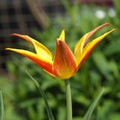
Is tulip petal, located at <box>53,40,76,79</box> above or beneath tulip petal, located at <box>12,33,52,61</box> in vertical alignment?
beneath

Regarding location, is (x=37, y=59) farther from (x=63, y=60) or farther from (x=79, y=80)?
(x=79, y=80)

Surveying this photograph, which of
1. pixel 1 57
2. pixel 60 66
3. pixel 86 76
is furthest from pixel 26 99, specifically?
A: pixel 1 57

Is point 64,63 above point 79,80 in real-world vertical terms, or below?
above

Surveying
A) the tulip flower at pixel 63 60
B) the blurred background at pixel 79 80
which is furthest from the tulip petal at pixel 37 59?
the blurred background at pixel 79 80

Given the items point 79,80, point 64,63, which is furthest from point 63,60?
point 79,80

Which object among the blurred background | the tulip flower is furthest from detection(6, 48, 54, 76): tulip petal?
the blurred background

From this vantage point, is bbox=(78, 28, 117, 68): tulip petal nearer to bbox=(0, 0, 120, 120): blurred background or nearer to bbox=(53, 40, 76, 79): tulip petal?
bbox=(53, 40, 76, 79): tulip petal

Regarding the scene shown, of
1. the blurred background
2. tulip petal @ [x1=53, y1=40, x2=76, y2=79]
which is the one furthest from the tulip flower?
the blurred background

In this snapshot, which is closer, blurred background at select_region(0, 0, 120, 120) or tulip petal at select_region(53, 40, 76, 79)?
tulip petal at select_region(53, 40, 76, 79)
